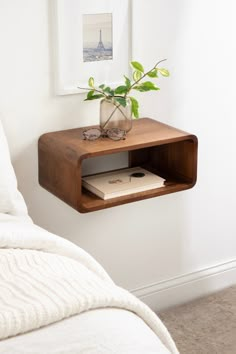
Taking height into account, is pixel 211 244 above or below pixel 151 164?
below

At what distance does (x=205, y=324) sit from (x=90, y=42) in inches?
46.6

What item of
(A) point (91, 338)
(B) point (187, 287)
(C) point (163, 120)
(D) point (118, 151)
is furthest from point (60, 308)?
(B) point (187, 287)

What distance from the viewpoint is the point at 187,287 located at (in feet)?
10.2

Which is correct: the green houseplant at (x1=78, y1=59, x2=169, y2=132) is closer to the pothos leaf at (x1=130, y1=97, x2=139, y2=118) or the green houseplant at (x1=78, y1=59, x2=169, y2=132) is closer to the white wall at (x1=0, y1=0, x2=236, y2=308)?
the pothos leaf at (x1=130, y1=97, x2=139, y2=118)

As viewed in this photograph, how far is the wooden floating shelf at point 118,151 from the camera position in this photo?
2.38m

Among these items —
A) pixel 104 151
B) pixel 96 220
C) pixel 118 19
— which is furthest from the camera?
pixel 96 220

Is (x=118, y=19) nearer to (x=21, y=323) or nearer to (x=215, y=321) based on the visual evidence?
(x=215, y=321)

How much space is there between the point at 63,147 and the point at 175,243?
2.77 feet

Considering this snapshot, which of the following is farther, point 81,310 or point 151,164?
point 151,164

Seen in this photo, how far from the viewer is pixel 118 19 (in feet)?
8.54

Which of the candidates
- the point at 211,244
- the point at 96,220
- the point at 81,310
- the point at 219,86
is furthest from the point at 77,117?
the point at 81,310

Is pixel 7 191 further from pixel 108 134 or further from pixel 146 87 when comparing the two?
pixel 146 87

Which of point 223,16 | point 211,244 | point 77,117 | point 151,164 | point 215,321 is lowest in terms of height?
point 215,321

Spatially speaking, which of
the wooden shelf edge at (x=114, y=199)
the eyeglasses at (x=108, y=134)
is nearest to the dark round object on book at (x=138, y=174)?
the wooden shelf edge at (x=114, y=199)
